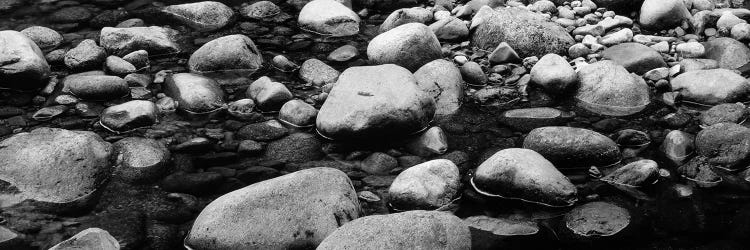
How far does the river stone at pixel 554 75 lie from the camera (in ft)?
19.7

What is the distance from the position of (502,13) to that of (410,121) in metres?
2.11

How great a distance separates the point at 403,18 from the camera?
741 cm

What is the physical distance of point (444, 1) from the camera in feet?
25.7

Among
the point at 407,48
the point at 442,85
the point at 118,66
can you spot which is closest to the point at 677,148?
the point at 442,85

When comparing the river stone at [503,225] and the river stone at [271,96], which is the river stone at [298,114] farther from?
the river stone at [503,225]

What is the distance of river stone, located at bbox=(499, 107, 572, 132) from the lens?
18.6 feet

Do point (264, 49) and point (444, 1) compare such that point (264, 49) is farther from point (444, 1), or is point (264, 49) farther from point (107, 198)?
point (107, 198)

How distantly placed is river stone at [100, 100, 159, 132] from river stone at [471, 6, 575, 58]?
3048 mm

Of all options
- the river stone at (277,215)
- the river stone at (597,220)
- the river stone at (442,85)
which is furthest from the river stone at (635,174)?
the river stone at (277,215)

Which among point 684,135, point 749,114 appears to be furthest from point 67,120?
point 749,114

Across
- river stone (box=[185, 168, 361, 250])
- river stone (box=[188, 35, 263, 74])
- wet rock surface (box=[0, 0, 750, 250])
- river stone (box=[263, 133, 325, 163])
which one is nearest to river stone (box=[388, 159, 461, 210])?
wet rock surface (box=[0, 0, 750, 250])

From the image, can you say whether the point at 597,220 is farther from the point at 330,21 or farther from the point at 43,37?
the point at 43,37

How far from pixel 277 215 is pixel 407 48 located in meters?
2.65

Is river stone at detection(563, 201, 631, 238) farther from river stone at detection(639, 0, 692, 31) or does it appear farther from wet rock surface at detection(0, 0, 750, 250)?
river stone at detection(639, 0, 692, 31)
